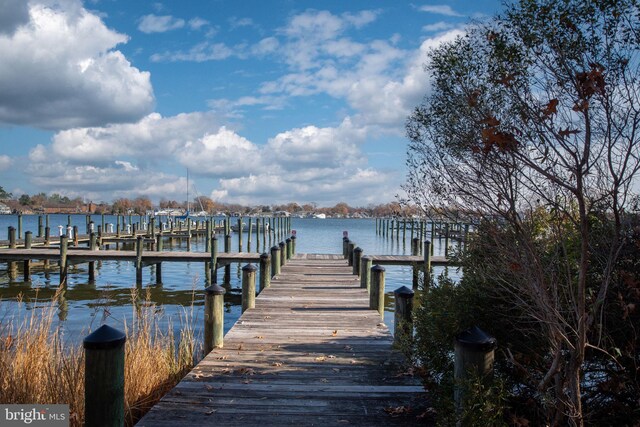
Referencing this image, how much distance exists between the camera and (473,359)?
3732mm

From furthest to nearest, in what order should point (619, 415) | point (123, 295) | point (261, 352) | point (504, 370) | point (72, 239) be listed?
point (72, 239) → point (123, 295) → point (261, 352) → point (504, 370) → point (619, 415)

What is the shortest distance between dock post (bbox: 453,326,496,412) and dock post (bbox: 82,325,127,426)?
248 centimetres

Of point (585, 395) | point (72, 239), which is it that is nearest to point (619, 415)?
point (585, 395)

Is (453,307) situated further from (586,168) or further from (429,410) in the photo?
(586,168)

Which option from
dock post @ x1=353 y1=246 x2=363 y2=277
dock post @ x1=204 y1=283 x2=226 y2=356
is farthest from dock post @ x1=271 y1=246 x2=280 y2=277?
dock post @ x1=204 y1=283 x2=226 y2=356

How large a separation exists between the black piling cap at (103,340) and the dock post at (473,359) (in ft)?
8.14

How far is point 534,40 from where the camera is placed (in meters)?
3.41

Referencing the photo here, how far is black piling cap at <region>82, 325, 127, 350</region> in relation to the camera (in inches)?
149

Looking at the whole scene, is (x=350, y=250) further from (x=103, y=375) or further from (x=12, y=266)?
(x=12, y=266)

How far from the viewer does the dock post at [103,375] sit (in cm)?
381

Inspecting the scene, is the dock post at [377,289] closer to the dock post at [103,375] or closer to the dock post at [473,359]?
the dock post at [473,359]

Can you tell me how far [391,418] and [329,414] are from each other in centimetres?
55

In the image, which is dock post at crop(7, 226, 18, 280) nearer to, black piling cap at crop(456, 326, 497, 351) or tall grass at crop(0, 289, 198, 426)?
tall grass at crop(0, 289, 198, 426)

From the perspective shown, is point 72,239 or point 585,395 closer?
point 585,395
